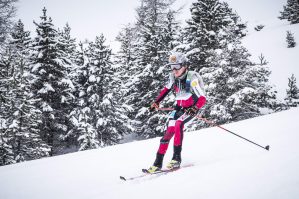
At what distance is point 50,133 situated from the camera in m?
18.9

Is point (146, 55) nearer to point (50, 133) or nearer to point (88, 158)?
point (50, 133)

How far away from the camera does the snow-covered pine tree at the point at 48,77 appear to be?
18.0m

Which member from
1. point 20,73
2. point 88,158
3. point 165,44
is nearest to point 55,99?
point 20,73

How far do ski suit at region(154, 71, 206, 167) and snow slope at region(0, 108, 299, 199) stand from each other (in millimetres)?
604

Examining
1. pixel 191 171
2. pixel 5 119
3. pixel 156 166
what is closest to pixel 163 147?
pixel 156 166

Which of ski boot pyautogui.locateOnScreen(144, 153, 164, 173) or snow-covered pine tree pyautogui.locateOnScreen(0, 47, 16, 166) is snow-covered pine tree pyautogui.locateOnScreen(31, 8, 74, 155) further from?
ski boot pyautogui.locateOnScreen(144, 153, 164, 173)

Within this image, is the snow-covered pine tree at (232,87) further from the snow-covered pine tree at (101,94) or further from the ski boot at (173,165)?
the ski boot at (173,165)

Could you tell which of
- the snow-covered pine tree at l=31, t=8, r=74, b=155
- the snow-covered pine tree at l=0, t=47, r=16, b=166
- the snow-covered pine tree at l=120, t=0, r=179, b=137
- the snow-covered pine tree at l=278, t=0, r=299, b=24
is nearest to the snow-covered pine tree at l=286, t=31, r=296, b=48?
the snow-covered pine tree at l=278, t=0, r=299, b=24

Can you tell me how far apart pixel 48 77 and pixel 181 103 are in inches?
619

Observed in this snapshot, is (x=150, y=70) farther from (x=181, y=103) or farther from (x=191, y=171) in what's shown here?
(x=191, y=171)

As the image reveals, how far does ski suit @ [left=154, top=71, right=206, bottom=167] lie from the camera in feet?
16.1

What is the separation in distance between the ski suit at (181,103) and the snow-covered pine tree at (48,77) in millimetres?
14887

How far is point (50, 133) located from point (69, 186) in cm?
1557

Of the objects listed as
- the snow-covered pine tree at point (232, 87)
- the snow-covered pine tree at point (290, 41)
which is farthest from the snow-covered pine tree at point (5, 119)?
the snow-covered pine tree at point (290, 41)
